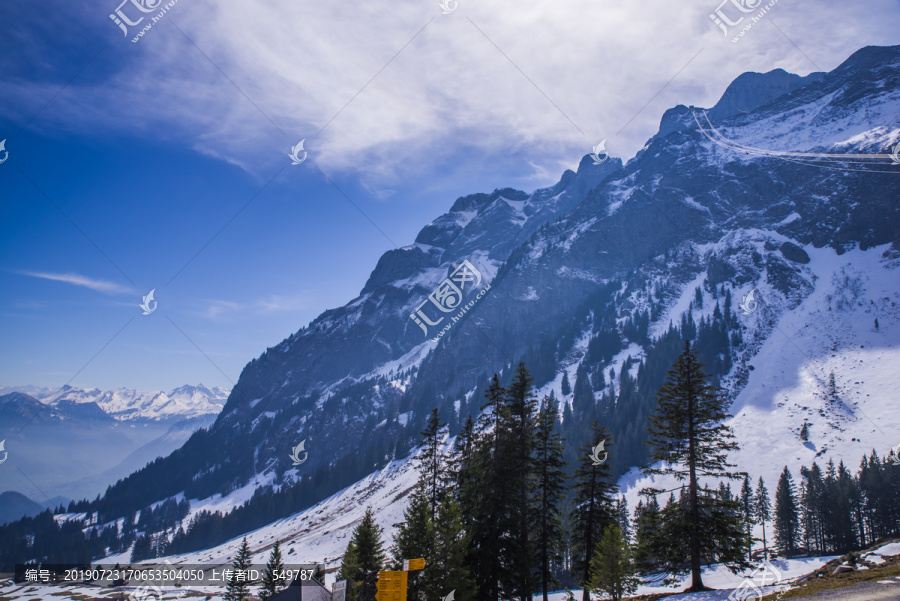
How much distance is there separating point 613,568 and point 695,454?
23.3 feet

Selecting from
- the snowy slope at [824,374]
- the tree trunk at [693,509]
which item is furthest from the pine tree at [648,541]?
the snowy slope at [824,374]

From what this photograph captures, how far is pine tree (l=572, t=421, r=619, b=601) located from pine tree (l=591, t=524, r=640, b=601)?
4023 millimetres

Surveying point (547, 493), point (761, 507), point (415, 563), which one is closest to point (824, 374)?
point (761, 507)

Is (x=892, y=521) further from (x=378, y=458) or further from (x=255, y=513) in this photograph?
(x=255, y=513)

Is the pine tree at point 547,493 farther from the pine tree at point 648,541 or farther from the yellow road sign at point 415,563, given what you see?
the yellow road sign at point 415,563

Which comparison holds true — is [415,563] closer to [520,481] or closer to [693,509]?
[520,481]

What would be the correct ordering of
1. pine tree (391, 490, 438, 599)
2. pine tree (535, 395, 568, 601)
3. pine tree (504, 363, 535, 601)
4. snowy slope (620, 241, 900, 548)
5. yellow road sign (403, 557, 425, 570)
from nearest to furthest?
yellow road sign (403, 557, 425, 570)
pine tree (391, 490, 438, 599)
pine tree (504, 363, 535, 601)
pine tree (535, 395, 568, 601)
snowy slope (620, 241, 900, 548)

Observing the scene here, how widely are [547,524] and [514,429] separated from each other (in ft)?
20.2

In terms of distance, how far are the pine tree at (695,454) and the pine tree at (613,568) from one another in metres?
2.30

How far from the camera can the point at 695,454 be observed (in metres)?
26.1

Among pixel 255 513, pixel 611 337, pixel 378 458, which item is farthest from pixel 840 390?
pixel 255 513

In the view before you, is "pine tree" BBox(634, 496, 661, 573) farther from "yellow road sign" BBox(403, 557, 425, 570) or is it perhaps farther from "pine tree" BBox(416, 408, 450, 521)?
"yellow road sign" BBox(403, 557, 425, 570)

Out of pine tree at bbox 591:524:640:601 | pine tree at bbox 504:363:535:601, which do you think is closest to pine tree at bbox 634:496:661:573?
pine tree at bbox 591:524:640:601

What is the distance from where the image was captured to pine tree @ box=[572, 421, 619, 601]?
1177 inches
